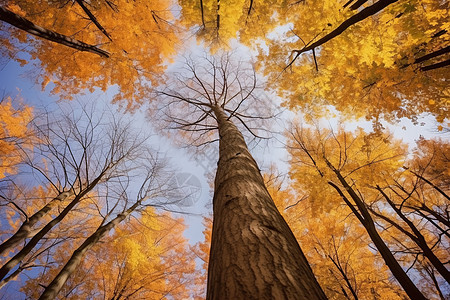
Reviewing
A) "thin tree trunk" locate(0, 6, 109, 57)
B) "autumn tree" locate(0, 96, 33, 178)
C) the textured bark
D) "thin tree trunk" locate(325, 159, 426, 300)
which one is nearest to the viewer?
the textured bark

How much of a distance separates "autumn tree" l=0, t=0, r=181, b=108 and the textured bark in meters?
5.40

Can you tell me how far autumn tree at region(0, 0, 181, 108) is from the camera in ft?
17.1

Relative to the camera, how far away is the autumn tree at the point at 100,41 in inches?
206

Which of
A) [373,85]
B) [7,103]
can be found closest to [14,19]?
[373,85]

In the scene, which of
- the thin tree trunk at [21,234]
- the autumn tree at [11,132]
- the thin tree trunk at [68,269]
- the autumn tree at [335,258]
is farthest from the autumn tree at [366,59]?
the autumn tree at [11,132]

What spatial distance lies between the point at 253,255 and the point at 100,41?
26.0 ft

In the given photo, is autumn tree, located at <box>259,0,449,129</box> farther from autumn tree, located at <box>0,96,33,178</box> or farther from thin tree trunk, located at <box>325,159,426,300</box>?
autumn tree, located at <box>0,96,33,178</box>

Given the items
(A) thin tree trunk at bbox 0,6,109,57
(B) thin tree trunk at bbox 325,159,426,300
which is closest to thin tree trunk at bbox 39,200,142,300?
(A) thin tree trunk at bbox 0,6,109,57

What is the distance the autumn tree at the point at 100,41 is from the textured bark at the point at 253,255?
5.40 m

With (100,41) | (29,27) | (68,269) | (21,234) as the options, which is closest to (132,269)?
(68,269)

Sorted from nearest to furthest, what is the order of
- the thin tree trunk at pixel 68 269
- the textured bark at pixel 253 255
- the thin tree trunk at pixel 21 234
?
the textured bark at pixel 253 255 → the thin tree trunk at pixel 68 269 → the thin tree trunk at pixel 21 234

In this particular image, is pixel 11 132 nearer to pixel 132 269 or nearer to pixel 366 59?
pixel 132 269

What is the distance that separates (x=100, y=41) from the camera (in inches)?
243

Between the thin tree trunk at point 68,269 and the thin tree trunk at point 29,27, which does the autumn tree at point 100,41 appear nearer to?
the thin tree trunk at point 29,27
